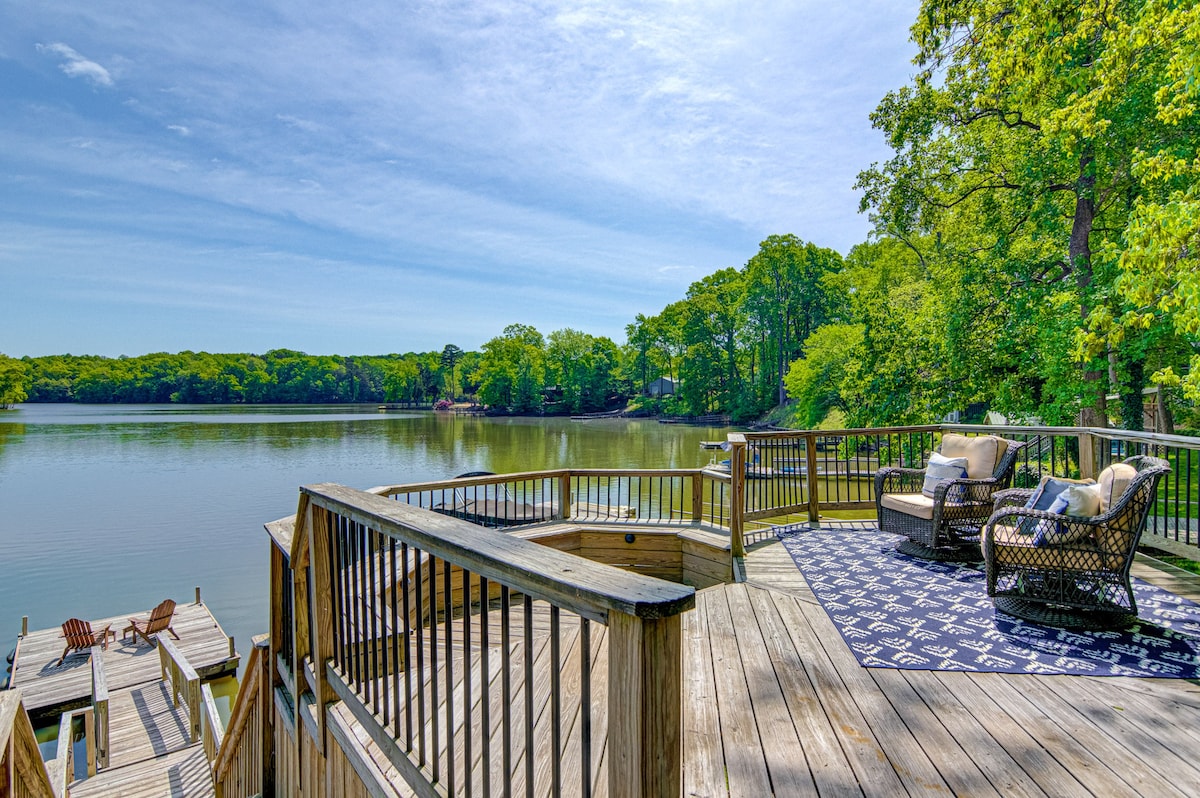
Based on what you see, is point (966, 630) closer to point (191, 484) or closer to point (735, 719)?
point (735, 719)

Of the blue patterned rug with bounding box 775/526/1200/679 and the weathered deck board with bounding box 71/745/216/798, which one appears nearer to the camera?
the blue patterned rug with bounding box 775/526/1200/679

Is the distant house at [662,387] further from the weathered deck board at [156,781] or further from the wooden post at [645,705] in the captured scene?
the wooden post at [645,705]

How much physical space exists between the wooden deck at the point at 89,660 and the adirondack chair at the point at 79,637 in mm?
111

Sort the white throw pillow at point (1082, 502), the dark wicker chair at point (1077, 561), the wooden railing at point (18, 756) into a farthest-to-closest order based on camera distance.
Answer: the white throw pillow at point (1082, 502)
the dark wicker chair at point (1077, 561)
the wooden railing at point (18, 756)

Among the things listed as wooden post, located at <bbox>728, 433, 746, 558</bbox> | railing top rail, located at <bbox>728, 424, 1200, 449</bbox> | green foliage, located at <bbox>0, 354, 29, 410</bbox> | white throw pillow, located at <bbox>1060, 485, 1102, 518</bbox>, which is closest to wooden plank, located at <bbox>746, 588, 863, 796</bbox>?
wooden post, located at <bbox>728, 433, 746, 558</bbox>

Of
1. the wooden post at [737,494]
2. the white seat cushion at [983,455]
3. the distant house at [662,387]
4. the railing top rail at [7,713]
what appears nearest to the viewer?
the railing top rail at [7,713]

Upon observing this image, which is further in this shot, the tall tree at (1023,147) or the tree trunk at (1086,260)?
the tree trunk at (1086,260)

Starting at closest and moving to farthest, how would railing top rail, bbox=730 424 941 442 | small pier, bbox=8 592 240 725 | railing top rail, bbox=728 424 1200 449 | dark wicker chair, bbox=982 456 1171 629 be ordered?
dark wicker chair, bbox=982 456 1171 629 → railing top rail, bbox=728 424 1200 449 → railing top rail, bbox=730 424 941 442 → small pier, bbox=8 592 240 725

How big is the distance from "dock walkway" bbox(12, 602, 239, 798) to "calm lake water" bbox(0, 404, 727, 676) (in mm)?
879

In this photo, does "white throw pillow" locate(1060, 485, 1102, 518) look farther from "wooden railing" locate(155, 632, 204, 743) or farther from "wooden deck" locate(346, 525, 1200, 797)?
"wooden railing" locate(155, 632, 204, 743)

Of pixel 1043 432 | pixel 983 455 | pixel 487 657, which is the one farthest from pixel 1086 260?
pixel 487 657

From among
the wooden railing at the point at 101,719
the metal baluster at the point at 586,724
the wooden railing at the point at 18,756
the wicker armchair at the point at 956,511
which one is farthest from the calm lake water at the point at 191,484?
the metal baluster at the point at 586,724

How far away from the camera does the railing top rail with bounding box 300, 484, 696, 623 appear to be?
33.7 inches

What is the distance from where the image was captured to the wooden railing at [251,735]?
10.8ft
